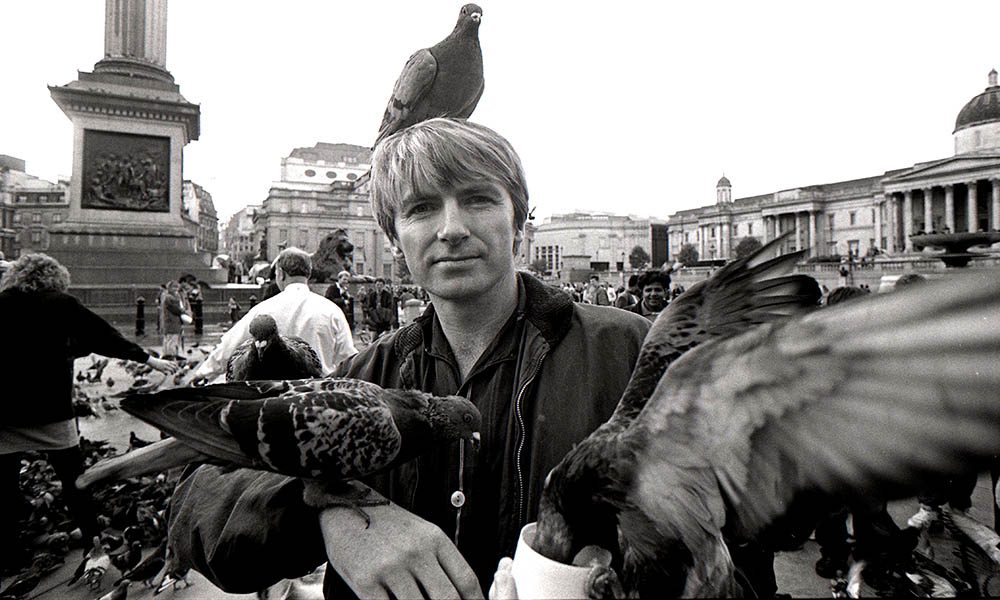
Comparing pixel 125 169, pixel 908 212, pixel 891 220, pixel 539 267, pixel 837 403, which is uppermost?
pixel 908 212

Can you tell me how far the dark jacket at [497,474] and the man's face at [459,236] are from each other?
0.24 meters

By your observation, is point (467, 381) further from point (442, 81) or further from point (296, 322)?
point (296, 322)

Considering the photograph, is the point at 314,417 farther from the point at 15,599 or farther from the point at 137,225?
the point at 137,225

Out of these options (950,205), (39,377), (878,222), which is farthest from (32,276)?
(878,222)

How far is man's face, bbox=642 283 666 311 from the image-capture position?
6.46m

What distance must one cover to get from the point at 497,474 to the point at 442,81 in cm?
202

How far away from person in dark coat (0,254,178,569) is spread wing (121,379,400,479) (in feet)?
11.8

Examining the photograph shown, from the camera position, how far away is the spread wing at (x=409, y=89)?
2.72 metres

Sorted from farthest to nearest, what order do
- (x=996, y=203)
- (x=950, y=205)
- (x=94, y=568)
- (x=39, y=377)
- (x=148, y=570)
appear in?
(x=950, y=205), (x=996, y=203), (x=39, y=377), (x=94, y=568), (x=148, y=570)

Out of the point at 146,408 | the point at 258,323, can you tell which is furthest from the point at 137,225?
the point at 146,408

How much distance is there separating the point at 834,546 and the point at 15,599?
18.0 feet

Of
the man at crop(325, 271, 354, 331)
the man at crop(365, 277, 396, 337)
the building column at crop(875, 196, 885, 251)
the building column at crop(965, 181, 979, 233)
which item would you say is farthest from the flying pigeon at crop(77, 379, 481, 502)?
the building column at crop(875, 196, 885, 251)

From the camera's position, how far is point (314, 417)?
5.12 ft

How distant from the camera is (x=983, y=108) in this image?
211ft
